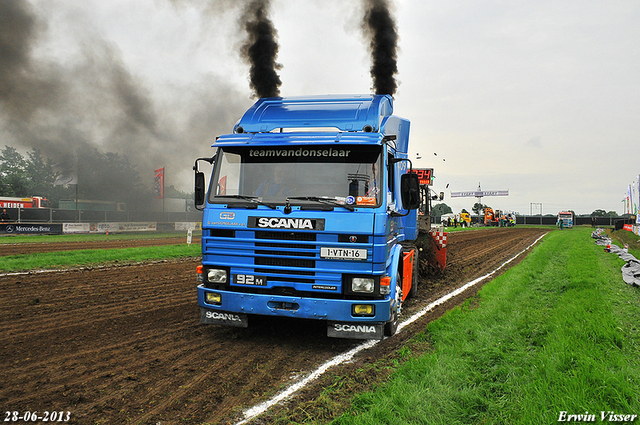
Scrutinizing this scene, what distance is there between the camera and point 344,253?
4895 millimetres

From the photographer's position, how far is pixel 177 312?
23.3ft

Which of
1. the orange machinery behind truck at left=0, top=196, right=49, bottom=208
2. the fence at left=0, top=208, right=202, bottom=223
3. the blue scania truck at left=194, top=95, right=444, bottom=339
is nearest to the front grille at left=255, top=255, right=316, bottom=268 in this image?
the blue scania truck at left=194, top=95, right=444, bottom=339

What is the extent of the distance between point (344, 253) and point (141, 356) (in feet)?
8.74

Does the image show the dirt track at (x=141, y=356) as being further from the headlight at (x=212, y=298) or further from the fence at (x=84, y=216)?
the fence at (x=84, y=216)

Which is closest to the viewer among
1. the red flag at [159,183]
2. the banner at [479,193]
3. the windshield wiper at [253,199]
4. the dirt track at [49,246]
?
the windshield wiper at [253,199]

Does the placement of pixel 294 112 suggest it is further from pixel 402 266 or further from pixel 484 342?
pixel 484 342

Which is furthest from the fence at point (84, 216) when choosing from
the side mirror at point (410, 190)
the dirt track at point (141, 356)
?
the side mirror at point (410, 190)

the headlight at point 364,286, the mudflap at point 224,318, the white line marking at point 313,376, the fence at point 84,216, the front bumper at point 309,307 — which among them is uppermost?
the fence at point 84,216

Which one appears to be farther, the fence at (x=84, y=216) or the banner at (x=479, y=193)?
the banner at (x=479, y=193)

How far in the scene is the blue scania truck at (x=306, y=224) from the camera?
194 inches

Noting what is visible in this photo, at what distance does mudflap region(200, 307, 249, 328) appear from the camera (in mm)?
5285

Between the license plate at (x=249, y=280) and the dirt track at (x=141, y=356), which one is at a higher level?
the license plate at (x=249, y=280)

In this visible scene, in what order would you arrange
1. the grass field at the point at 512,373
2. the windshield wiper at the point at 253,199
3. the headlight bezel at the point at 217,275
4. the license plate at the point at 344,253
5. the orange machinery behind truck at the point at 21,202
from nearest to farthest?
the grass field at the point at 512,373 < the license plate at the point at 344,253 < the windshield wiper at the point at 253,199 < the headlight bezel at the point at 217,275 < the orange machinery behind truck at the point at 21,202

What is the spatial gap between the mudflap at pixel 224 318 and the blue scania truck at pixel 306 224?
0.01 meters
